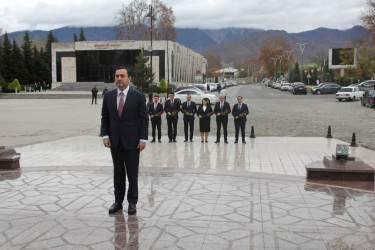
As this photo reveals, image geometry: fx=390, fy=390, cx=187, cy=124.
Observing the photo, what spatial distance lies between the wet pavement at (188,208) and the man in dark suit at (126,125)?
695 millimetres

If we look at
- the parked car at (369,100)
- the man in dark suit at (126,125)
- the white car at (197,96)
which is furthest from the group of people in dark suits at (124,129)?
the parked car at (369,100)

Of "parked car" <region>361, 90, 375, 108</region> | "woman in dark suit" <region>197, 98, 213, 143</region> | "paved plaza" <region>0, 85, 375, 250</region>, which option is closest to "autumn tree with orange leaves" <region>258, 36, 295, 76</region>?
"parked car" <region>361, 90, 375, 108</region>

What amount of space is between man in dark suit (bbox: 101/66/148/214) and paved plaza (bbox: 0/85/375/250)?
2.19 ft

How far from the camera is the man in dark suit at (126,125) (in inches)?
205

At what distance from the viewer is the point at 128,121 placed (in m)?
5.24

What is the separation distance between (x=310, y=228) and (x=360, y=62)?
2243 inches

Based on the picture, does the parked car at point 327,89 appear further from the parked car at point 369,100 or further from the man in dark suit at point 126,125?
the man in dark suit at point 126,125

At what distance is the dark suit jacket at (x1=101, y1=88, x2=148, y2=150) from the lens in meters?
5.22

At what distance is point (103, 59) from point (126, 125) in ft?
212

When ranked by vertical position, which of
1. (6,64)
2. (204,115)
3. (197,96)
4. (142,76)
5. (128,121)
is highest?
(6,64)

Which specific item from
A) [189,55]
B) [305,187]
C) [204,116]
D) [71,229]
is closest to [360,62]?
[189,55]

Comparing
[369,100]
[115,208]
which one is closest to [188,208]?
[115,208]

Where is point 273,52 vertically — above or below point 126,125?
above

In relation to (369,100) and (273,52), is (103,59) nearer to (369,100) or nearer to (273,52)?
(369,100)
